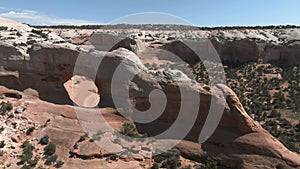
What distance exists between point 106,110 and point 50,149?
384 cm

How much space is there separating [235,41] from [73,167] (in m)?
43.0

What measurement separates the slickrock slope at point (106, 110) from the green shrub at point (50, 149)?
0.93 ft

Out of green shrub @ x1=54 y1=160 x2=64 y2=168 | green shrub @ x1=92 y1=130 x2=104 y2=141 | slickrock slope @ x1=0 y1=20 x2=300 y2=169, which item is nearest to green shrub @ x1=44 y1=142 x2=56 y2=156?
slickrock slope @ x1=0 y1=20 x2=300 y2=169

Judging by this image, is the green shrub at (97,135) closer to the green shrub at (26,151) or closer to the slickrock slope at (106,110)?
the slickrock slope at (106,110)

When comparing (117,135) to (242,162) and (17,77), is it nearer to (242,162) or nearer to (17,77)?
(242,162)

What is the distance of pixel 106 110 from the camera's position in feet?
64.5

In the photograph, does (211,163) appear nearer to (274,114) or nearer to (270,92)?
(274,114)

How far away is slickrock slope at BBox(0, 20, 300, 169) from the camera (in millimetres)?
16422

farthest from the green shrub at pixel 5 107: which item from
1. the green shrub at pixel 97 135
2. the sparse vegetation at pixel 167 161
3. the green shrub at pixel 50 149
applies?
the sparse vegetation at pixel 167 161

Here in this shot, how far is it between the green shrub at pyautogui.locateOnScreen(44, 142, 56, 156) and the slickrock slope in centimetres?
28

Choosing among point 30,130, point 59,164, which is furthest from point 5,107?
point 59,164

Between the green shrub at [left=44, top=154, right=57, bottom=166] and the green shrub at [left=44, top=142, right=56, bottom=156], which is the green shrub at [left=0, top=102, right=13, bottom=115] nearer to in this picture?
the green shrub at [left=44, top=142, right=56, bottom=156]

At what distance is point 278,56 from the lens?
53531 mm

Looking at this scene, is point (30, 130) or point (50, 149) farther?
point (30, 130)
